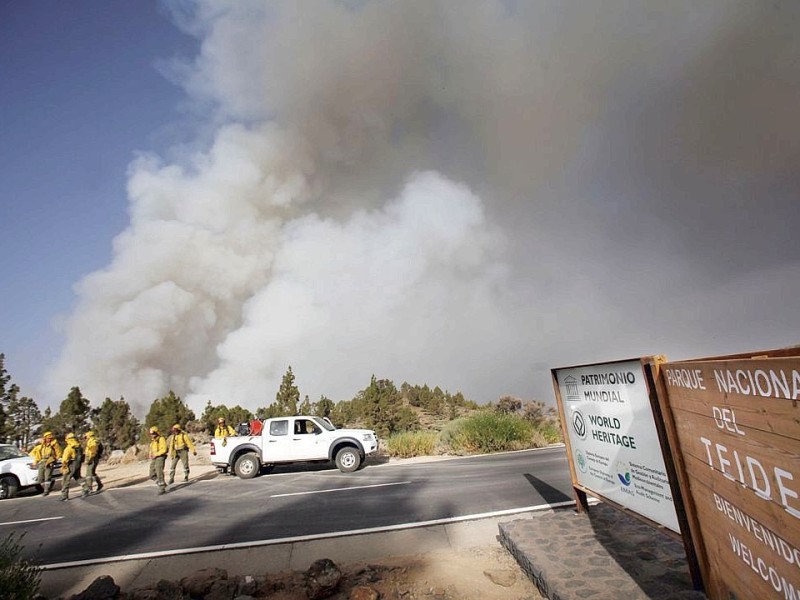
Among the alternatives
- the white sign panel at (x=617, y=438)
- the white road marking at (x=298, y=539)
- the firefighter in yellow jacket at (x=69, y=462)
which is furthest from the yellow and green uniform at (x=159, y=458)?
the white sign panel at (x=617, y=438)

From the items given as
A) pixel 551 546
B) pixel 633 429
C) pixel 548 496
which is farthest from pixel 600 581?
pixel 548 496

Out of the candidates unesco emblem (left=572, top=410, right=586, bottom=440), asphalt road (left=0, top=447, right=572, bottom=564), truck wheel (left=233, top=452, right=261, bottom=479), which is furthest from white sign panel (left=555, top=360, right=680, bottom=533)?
truck wheel (left=233, top=452, right=261, bottom=479)

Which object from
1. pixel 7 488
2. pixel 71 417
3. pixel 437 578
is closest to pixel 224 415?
pixel 71 417

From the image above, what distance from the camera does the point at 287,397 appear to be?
28.3 meters

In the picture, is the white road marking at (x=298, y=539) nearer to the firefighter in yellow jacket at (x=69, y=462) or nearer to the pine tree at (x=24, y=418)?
the firefighter in yellow jacket at (x=69, y=462)

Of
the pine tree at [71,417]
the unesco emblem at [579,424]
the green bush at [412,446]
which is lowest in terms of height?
the green bush at [412,446]

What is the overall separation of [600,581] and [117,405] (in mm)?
40308

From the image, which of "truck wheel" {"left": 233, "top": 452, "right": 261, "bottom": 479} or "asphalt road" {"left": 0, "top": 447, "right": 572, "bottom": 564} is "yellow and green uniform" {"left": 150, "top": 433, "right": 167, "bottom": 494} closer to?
"asphalt road" {"left": 0, "top": 447, "right": 572, "bottom": 564}

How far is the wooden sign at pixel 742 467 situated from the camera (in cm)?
176

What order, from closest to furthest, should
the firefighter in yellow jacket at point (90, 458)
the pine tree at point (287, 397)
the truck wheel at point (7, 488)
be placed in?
1. the firefighter in yellow jacket at point (90, 458)
2. the truck wheel at point (7, 488)
3. the pine tree at point (287, 397)

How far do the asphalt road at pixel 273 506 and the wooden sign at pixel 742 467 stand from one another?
464 centimetres

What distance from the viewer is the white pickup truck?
12344 mm

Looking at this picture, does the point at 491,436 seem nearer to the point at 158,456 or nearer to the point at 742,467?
the point at 158,456

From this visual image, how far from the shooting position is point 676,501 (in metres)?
3.40
